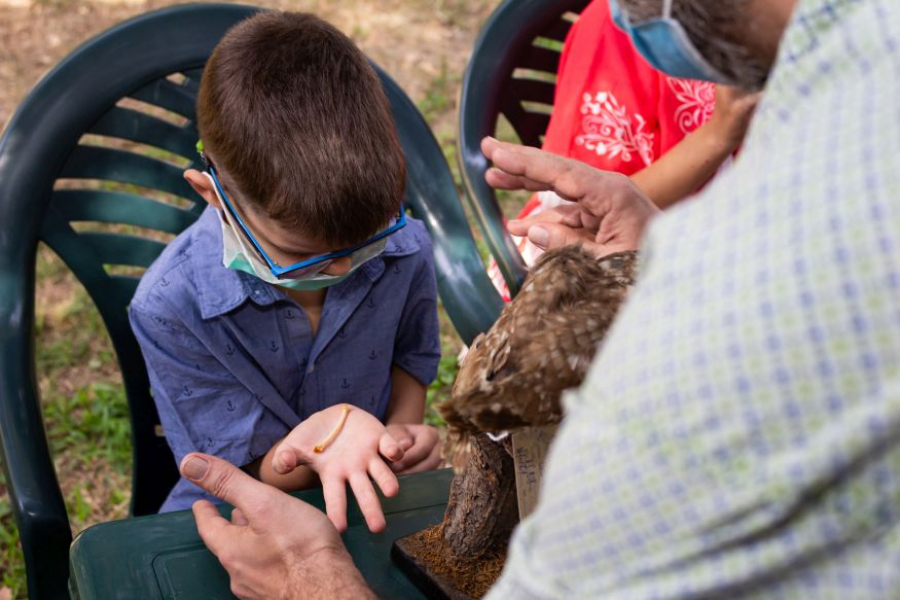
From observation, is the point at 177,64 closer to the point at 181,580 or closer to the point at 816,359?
the point at 181,580

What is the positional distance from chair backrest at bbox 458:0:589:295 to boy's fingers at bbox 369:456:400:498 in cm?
73

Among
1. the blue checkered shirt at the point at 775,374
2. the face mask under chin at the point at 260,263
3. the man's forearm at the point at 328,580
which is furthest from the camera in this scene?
the face mask under chin at the point at 260,263

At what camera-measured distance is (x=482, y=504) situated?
1225 millimetres

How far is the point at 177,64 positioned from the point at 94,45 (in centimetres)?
15

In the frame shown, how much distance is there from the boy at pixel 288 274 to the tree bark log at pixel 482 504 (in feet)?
0.37

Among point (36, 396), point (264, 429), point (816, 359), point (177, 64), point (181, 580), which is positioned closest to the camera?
point (816, 359)

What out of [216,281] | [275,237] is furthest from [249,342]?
[275,237]

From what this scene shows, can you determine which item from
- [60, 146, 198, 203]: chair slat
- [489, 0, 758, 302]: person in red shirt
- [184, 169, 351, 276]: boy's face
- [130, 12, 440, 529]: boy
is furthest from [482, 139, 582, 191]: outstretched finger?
[60, 146, 198, 203]: chair slat

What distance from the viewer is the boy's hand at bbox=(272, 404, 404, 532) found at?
1.32 metres

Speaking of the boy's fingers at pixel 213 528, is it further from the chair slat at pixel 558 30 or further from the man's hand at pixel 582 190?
the chair slat at pixel 558 30

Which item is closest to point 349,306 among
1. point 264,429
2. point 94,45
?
point 264,429

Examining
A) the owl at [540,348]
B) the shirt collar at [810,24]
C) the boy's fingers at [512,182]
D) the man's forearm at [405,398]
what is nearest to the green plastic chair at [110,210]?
the man's forearm at [405,398]

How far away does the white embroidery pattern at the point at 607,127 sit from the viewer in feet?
6.57

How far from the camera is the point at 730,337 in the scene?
2.01ft
